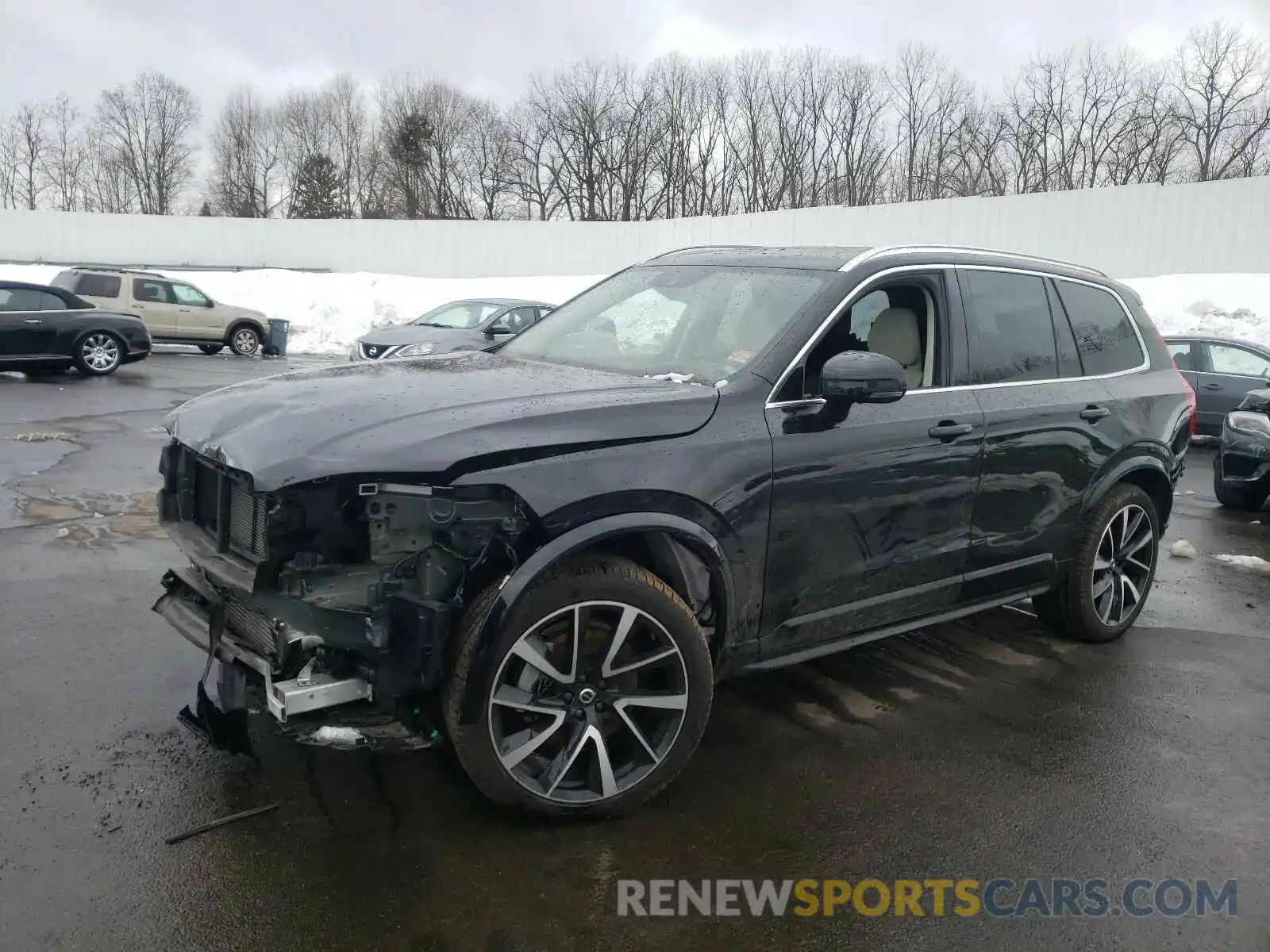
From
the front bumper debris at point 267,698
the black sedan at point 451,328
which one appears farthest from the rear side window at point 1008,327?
the black sedan at point 451,328

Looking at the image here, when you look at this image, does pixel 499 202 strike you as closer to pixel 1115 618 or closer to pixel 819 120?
pixel 819 120

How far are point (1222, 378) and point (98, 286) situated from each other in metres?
20.1

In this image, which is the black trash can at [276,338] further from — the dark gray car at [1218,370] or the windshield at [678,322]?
the windshield at [678,322]

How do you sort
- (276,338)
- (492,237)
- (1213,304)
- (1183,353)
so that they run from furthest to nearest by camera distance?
(492,237), (276,338), (1213,304), (1183,353)

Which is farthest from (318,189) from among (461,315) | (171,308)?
(461,315)

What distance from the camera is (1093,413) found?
516cm

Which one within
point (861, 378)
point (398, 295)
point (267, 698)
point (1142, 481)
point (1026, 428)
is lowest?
point (267, 698)

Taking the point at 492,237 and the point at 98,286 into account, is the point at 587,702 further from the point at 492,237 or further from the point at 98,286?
the point at 492,237

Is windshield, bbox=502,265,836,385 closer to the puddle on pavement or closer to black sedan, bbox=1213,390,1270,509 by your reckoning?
the puddle on pavement

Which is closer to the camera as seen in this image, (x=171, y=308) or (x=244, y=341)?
(x=171, y=308)

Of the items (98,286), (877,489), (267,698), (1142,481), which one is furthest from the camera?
(98,286)

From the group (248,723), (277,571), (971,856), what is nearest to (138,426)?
(248,723)

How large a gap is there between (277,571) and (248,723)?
1171 millimetres

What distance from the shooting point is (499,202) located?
6272 cm
